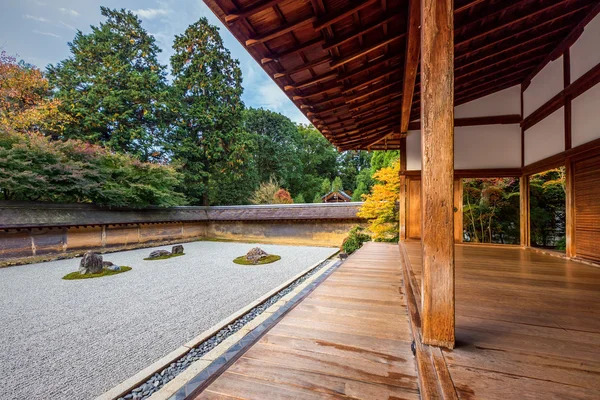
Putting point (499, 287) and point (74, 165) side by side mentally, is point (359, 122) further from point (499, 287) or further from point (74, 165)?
point (74, 165)

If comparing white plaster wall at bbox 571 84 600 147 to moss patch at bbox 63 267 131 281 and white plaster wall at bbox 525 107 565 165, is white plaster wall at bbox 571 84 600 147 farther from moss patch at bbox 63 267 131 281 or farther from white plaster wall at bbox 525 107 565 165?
moss patch at bbox 63 267 131 281

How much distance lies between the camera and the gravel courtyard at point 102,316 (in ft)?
6.79

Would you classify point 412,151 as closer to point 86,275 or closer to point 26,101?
point 86,275

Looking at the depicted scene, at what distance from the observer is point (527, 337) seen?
1.31 meters

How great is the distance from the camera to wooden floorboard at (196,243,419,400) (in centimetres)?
115

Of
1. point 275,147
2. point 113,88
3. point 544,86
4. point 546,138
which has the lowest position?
point 546,138

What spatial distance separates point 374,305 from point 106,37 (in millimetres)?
17876

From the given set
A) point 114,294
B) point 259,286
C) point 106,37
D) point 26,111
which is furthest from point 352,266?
point 106,37

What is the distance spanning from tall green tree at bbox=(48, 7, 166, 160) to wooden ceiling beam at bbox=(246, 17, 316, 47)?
1304 cm

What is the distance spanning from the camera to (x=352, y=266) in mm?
3475

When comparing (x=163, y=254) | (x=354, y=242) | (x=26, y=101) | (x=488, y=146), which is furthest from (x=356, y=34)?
(x=26, y=101)

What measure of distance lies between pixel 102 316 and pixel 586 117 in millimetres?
6682

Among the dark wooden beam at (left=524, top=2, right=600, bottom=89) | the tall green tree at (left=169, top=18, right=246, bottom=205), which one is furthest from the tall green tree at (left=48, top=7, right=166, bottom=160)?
the dark wooden beam at (left=524, top=2, right=600, bottom=89)

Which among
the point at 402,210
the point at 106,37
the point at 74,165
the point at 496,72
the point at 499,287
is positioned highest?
the point at 106,37
